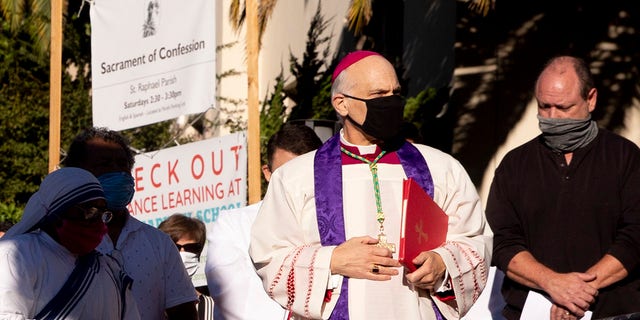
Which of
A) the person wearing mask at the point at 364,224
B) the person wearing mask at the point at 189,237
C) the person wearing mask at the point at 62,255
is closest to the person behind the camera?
the person wearing mask at the point at 62,255

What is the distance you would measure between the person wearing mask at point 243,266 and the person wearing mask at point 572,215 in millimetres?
1510

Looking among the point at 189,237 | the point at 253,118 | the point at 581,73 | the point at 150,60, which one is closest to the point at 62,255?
the point at 581,73

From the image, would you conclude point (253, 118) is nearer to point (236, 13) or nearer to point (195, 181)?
point (195, 181)

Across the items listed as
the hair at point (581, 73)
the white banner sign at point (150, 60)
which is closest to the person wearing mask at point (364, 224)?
the hair at point (581, 73)

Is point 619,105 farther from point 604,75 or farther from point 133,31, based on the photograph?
point 133,31

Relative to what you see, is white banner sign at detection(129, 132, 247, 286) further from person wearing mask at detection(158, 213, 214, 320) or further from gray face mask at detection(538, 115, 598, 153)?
gray face mask at detection(538, 115, 598, 153)

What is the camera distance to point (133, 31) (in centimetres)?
1075

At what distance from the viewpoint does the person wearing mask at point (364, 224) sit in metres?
5.46

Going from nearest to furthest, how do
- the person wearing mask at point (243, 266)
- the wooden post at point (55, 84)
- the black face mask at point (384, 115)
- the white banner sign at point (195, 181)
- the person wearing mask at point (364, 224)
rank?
the person wearing mask at point (364, 224) < the black face mask at point (384, 115) < the person wearing mask at point (243, 266) < the white banner sign at point (195, 181) < the wooden post at point (55, 84)

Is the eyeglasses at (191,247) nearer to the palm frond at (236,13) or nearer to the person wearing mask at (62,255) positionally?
the person wearing mask at (62,255)

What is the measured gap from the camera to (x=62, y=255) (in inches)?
211

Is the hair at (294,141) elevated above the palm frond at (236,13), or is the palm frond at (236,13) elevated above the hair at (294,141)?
the palm frond at (236,13)

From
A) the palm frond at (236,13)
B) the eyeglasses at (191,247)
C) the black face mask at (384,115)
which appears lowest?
the eyeglasses at (191,247)

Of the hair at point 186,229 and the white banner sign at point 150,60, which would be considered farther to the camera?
the white banner sign at point 150,60
